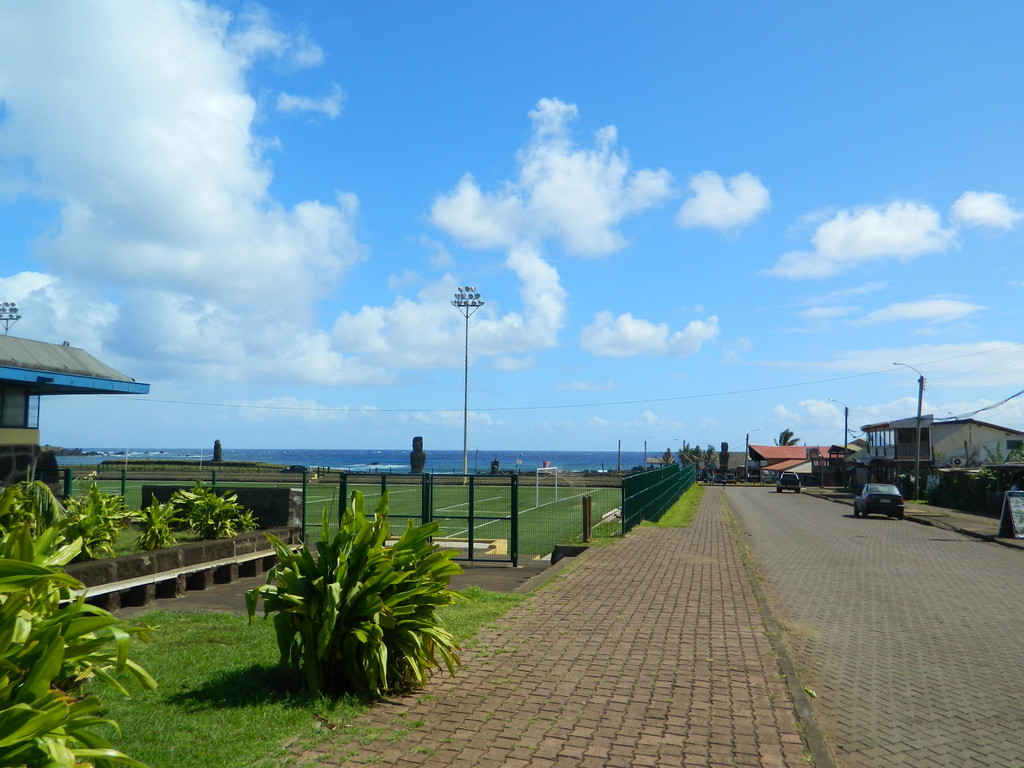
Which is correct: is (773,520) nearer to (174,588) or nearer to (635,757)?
(174,588)

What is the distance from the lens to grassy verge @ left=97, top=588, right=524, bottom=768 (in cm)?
505

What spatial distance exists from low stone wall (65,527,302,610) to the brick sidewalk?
14.3 ft

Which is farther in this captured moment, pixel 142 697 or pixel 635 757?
pixel 142 697

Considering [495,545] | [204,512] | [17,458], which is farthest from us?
[495,545]

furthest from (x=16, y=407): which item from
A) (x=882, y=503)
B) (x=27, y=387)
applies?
(x=882, y=503)

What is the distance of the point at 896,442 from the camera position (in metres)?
67.2

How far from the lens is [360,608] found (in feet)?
20.5

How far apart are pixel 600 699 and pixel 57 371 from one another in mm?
16549

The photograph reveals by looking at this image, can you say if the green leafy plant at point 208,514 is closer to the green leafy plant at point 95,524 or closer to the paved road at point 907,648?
the green leafy plant at point 95,524

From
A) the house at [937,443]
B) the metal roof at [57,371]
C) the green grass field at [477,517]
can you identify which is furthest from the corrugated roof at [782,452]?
the metal roof at [57,371]

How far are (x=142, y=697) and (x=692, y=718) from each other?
3823mm

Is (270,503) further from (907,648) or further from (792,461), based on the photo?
(792,461)

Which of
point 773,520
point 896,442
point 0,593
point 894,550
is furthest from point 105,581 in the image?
point 896,442

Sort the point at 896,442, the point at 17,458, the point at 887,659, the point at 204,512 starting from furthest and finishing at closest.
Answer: the point at 896,442
the point at 17,458
the point at 204,512
the point at 887,659
